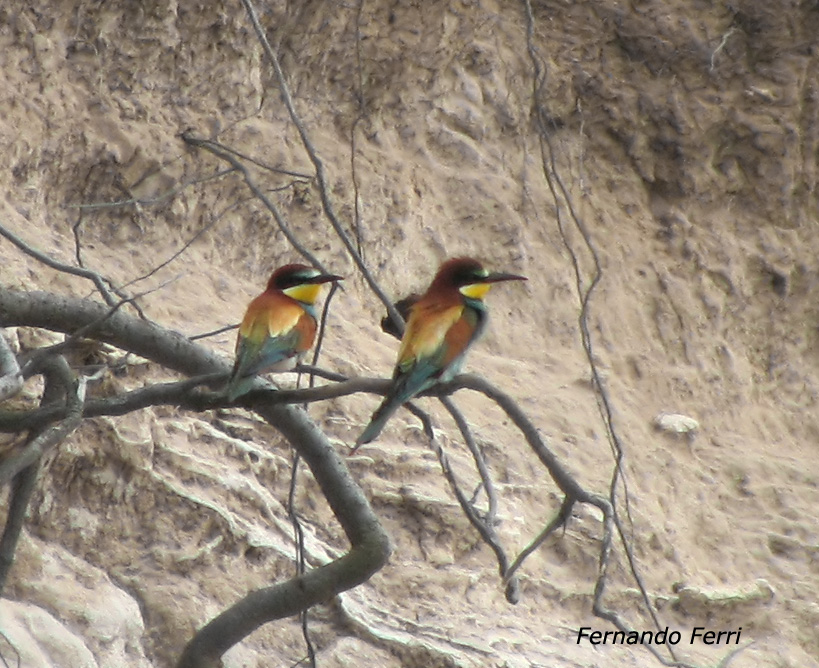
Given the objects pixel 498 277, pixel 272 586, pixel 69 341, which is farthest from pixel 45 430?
pixel 498 277

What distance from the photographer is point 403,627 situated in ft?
12.3

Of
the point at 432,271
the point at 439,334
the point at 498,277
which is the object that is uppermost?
the point at 498,277

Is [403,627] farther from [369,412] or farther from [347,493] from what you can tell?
[347,493]

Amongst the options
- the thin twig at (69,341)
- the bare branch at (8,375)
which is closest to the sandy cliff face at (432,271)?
the thin twig at (69,341)

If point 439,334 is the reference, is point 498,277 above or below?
above

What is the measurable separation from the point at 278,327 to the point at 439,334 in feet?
1.02

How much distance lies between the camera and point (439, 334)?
8.21 ft

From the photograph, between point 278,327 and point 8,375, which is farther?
point 278,327

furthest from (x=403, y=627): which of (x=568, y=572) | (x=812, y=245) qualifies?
(x=812, y=245)

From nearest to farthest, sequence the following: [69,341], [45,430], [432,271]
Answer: [69,341]
[45,430]
[432,271]

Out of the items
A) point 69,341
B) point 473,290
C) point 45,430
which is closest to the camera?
point 69,341

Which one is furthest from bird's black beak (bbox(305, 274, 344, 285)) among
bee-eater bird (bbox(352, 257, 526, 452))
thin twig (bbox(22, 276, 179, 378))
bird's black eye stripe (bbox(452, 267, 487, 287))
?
thin twig (bbox(22, 276, 179, 378))

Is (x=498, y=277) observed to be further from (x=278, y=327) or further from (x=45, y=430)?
(x=45, y=430)

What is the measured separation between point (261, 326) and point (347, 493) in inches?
15.6
